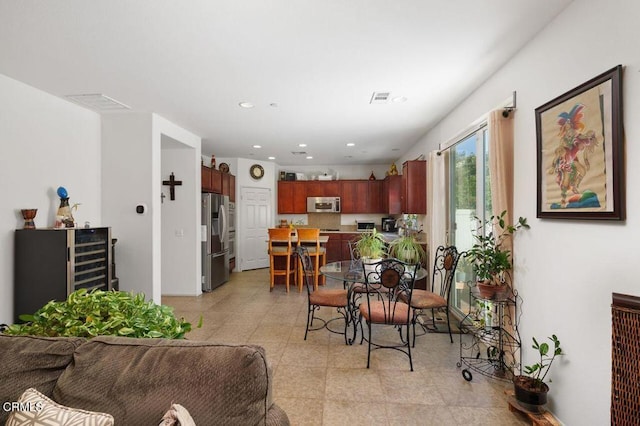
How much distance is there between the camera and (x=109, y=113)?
4129 millimetres

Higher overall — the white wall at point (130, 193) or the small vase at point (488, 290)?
the white wall at point (130, 193)

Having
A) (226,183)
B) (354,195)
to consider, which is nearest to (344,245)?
(354,195)

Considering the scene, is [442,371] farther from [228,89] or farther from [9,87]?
[9,87]

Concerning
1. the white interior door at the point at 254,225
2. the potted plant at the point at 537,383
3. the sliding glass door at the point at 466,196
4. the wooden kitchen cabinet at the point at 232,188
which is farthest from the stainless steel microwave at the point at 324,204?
the potted plant at the point at 537,383

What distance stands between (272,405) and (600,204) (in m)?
1.92

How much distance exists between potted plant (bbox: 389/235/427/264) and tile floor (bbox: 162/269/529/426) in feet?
4.05

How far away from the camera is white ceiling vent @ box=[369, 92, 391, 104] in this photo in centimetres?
345

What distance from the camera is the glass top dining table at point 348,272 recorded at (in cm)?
311

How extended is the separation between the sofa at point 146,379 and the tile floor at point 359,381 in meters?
1.29

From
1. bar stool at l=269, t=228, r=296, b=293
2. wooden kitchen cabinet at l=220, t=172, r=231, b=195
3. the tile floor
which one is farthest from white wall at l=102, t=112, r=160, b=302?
wooden kitchen cabinet at l=220, t=172, r=231, b=195

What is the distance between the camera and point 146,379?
108 cm

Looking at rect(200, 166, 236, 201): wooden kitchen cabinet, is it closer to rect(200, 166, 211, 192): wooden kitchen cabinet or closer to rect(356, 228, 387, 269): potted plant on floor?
rect(200, 166, 211, 192): wooden kitchen cabinet

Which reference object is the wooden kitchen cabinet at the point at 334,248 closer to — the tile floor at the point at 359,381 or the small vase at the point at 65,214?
the tile floor at the point at 359,381

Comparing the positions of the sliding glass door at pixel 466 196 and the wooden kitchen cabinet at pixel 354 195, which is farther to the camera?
the wooden kitchen cabinet at pixel 354 195
